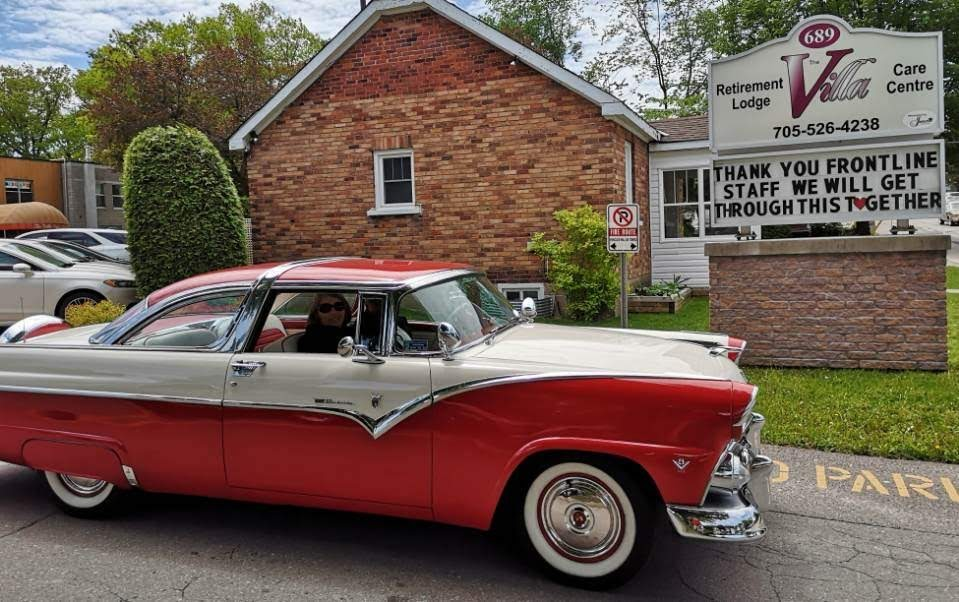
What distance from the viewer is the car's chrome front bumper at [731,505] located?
315 cm

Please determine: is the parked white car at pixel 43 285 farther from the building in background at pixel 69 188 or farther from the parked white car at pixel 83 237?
the building in background at pixel 69 188

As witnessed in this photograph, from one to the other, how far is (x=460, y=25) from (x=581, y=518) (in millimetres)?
10931

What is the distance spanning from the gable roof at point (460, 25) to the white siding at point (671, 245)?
0.70 metres

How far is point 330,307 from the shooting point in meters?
4.22

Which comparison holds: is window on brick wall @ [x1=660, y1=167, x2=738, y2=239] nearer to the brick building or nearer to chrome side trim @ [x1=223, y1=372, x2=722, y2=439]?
the brick building

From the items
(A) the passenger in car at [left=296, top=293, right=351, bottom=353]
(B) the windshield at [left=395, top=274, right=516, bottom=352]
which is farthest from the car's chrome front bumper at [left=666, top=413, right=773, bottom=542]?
(A) the passenger in car at [left=296, top=293, right=351, bottom=353]

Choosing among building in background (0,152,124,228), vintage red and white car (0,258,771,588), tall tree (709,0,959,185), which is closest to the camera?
vintage red and white car (0,258,771,588)

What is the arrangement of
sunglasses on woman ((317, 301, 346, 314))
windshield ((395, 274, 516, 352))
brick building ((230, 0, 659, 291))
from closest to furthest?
windshield ((395, 274, 516, 352)) < sunglasses on woman ((317, 301, 346, 314)) < brick building ((230, 0, 659, 291))

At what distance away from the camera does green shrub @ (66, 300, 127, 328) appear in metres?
10.1

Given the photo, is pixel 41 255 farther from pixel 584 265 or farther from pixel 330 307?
pixel 330 307

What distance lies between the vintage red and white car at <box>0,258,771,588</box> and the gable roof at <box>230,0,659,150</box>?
323 inches

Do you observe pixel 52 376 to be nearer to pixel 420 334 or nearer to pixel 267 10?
pixel 420 334

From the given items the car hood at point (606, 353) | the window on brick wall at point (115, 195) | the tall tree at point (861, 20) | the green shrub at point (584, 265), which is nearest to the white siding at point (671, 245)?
the green shrub at point (584, 265)

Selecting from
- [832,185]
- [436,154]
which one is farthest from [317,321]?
[436,154]
